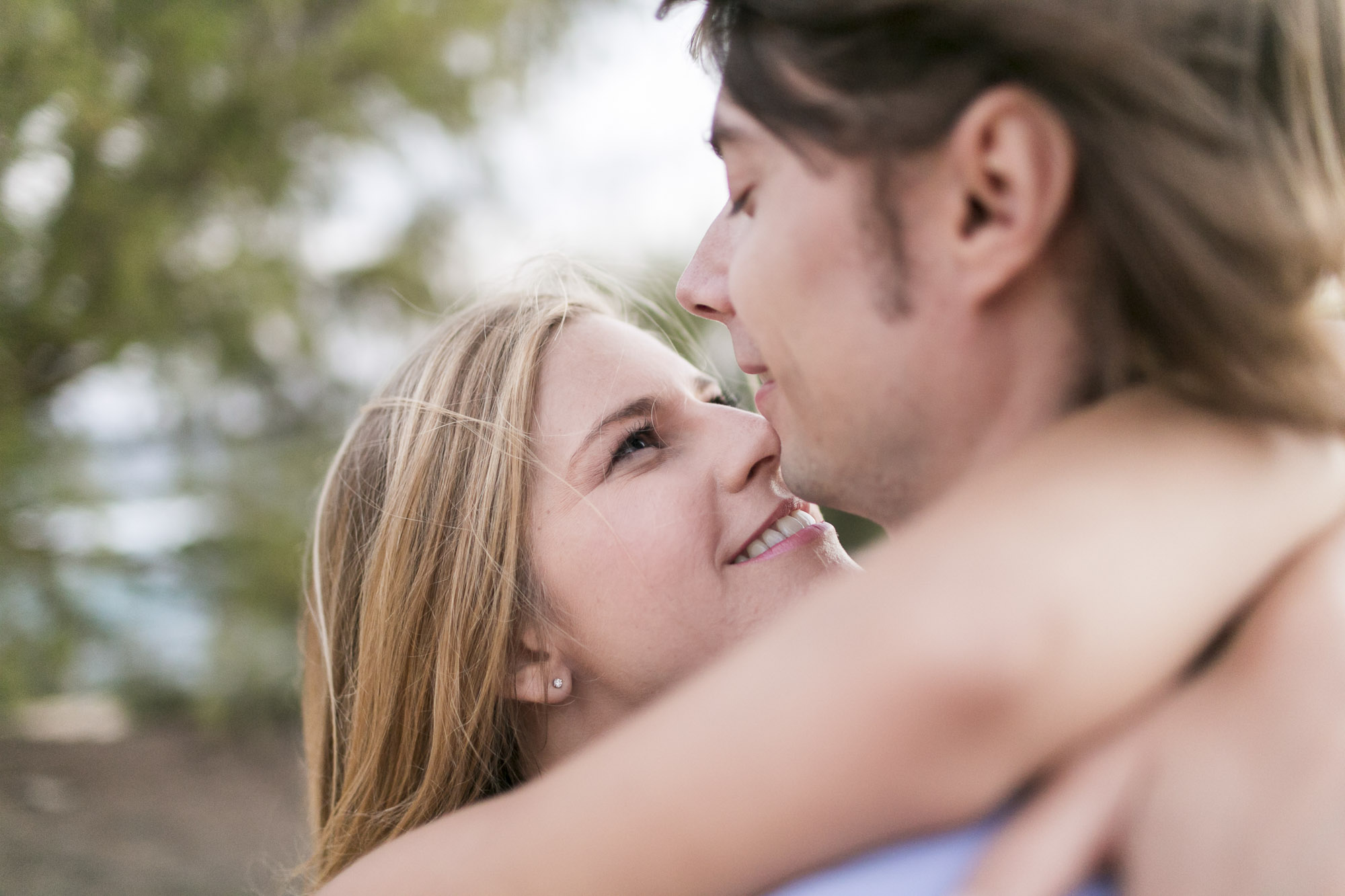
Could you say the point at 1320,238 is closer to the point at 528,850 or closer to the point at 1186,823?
the point at 1186,823

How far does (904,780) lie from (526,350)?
1.43m

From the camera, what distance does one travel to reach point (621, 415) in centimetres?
211

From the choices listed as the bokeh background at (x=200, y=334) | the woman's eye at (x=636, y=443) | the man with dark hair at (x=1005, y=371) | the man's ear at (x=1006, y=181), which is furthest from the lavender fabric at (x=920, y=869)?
the bokeh background at (x=200, y=334)

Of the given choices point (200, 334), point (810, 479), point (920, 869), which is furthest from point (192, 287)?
point (920, 869)

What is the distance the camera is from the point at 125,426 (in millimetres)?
5293

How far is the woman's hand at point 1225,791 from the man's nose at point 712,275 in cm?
97

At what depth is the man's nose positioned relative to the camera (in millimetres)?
1773

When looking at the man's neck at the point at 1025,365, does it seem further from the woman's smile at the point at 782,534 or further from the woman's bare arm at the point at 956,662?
the woman's smile at the point at 782,534

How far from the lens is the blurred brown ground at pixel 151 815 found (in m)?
5.43

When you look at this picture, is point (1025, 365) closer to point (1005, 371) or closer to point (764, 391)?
point (1005, 371)

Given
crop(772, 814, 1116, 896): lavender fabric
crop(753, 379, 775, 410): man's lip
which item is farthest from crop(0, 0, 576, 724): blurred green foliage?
crop(772, 814, 1116, 896): lavender fabric

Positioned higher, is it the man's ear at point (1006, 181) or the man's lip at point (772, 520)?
the man's ear at point (1006, 181)

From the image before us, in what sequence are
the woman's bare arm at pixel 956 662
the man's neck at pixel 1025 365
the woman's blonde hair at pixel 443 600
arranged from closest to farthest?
the woman's bare arm at pixel 956 662, the man's neck at pixel 1025 365, the woman's blonde hair at pixel 443 600

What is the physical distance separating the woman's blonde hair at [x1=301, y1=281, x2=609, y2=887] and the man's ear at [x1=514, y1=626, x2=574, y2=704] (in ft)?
0.09
